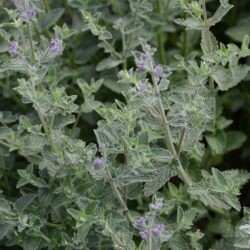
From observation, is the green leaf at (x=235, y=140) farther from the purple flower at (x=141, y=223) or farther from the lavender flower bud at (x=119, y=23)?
the purple flower at (x=141, y=223)

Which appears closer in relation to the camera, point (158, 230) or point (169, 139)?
point (158, 230)

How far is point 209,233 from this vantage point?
2400 mm

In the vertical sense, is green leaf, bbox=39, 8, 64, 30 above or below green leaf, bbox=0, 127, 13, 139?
above

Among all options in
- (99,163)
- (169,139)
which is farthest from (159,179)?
(99,163)

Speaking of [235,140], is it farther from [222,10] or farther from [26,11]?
[26,11]

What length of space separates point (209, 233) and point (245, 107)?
612 mm

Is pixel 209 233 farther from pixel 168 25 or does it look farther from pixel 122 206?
pixel 168 25

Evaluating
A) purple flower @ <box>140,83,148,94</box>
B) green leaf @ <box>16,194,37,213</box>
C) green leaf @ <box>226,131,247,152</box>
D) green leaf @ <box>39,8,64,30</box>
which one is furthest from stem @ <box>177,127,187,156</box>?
green leaf @ <box>39,8,64,30</box>

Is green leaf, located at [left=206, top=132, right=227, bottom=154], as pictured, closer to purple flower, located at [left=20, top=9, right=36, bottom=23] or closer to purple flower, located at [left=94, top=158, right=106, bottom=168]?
purple flower, located at [left=94, top=158, right=106, bottom=168]

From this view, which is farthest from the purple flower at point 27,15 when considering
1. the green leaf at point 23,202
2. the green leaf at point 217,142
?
the green leaf at point 217,142

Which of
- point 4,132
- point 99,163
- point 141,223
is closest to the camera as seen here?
point 141,223

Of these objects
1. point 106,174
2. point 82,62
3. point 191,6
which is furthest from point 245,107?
point 106,174

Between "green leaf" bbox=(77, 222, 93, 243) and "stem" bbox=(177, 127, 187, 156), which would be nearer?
"green leaf" bbox=(77, 222, 93, 243)

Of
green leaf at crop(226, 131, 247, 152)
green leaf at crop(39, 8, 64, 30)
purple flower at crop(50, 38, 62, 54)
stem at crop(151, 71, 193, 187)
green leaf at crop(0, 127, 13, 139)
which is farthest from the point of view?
green leaf at crop(226, 131, 247, 152)
